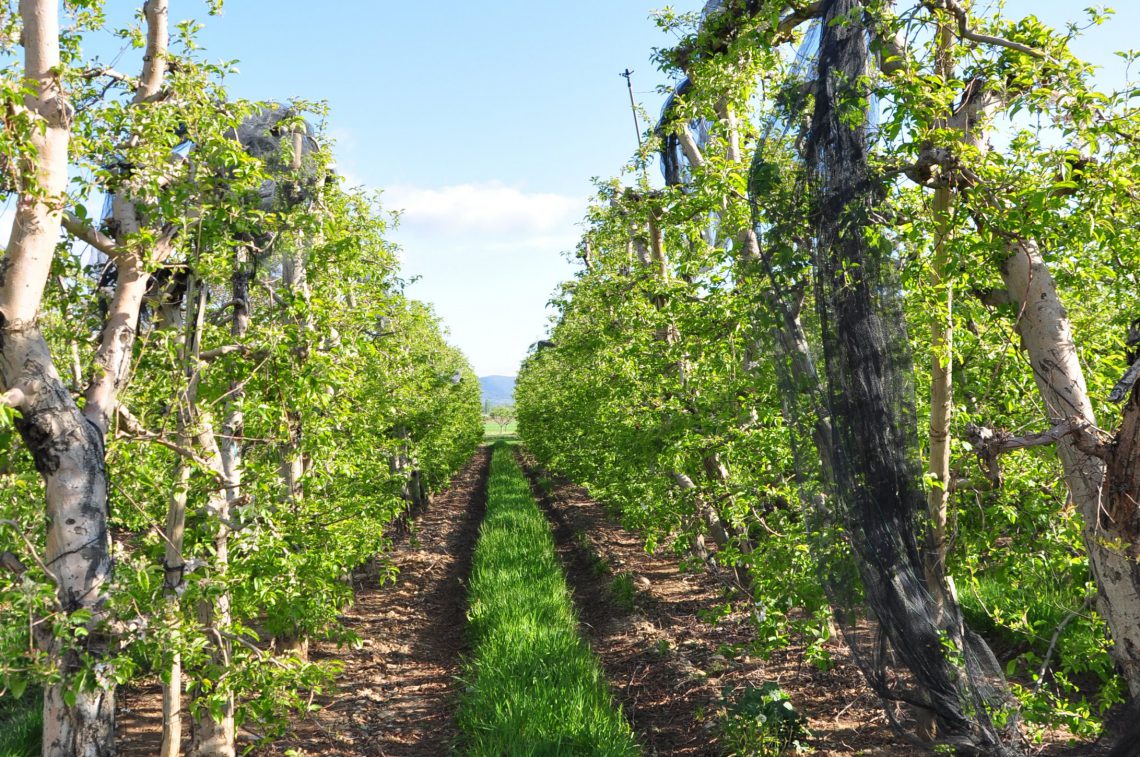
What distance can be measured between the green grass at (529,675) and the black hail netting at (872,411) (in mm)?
1830

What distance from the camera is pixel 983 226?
2896 mm

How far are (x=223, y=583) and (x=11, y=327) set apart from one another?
1402 millimetres

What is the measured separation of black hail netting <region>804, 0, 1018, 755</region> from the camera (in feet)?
10.0

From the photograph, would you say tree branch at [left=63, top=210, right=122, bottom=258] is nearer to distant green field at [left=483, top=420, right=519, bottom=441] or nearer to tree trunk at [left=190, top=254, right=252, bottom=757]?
tree trunk at [left=190, top=254, right=252, bottom=757]

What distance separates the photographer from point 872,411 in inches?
120

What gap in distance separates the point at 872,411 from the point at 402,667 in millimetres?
5619

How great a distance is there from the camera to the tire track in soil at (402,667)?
5426mm

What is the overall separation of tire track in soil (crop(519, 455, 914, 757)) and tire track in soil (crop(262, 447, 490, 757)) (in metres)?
1.49

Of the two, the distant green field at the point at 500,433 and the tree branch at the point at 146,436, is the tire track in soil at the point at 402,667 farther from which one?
the distant green field at the point at 500,433

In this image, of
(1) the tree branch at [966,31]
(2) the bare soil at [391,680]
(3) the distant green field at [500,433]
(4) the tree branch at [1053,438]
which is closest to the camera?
(4) the tree branch at [1053,438]

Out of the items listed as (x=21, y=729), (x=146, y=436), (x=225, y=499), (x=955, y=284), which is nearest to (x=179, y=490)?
(x=146, y=436)

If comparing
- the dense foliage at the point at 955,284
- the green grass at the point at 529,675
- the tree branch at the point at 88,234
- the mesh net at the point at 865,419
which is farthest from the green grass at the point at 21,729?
the mesh net at the point at 865,419

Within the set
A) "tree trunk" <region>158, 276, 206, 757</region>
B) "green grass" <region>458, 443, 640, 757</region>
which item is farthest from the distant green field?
"tree trunk" <region>158, 276, 206, 757</region>

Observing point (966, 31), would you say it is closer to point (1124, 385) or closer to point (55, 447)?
point (1124, 385)
